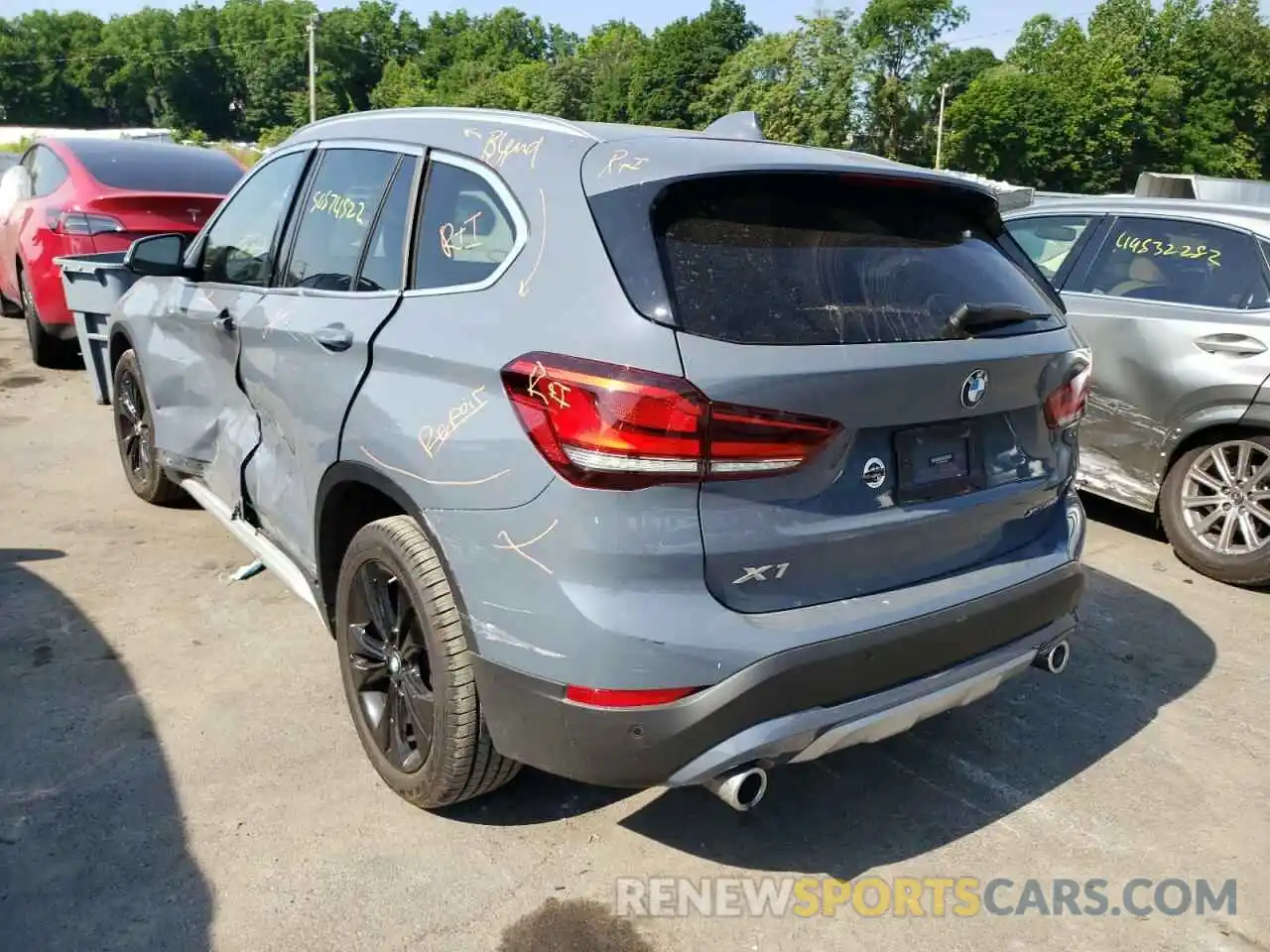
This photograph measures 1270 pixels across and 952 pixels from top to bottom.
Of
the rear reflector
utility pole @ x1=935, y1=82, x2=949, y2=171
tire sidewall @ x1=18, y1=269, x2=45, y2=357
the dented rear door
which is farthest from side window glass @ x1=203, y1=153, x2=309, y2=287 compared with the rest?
utility pole @ x1=935, y1=82, x2=949, y2=171

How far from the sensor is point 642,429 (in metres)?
2.14

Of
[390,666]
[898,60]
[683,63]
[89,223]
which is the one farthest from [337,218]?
[683,63]

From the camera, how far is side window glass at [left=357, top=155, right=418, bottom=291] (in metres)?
2.88

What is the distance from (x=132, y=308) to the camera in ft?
15.7

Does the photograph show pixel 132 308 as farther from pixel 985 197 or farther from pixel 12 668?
pixel 985 197

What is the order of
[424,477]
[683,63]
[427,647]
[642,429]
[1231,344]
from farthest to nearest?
[683,63] → [1231,344] → [427,647] → [424,477] → [642,429]

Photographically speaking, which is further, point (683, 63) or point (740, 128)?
point (683, 63)

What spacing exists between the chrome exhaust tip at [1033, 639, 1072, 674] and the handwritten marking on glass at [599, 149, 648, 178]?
1.66 metres

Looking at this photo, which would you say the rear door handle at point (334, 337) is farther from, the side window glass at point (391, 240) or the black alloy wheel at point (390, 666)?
the black alloy wheel at point (390, 666)

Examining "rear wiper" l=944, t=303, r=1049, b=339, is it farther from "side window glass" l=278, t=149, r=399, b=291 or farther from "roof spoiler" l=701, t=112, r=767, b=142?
"side window glass" l=278, t=149, r=399, b=291

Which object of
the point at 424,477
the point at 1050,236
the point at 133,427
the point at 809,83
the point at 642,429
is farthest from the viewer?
the point at 809,83

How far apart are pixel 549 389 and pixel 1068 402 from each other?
156 cm

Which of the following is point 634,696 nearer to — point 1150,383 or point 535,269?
point 535,269

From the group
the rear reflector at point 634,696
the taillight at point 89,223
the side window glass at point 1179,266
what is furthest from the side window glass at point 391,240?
the taillight at point 89,223
